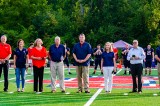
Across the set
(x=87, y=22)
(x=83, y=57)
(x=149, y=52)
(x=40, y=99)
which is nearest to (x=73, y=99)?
(x=40, y=99)

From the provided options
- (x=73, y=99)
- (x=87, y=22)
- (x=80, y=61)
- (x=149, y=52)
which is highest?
(x=87, y=22)

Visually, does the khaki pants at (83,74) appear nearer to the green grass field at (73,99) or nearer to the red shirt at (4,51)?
the green grass field at (73,99)

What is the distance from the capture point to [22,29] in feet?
186

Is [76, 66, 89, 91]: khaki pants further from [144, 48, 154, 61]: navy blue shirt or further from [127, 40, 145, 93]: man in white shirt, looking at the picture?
[144, 48, 154, 61]: navy blue shirt

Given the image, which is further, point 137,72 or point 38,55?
point 137,72

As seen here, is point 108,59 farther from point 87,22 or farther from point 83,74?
point 87,22

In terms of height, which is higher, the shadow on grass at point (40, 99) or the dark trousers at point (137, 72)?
the dark trousers at point (137, 72)

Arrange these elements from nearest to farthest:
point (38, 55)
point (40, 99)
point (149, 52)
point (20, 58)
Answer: point (40, 99), point (38, 55), point (20, 58), point (149, 52)

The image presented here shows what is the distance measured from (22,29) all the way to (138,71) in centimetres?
4144

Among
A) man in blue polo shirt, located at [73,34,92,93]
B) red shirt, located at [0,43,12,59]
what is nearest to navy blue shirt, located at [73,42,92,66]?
man in blue polo shirt, located at [73,34,92,93]

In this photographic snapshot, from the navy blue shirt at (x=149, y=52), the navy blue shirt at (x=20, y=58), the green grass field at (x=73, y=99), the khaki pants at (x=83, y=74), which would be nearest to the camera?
the green grass field at (x=73, y=99)

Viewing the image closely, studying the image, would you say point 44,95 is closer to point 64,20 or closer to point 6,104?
point 6,104

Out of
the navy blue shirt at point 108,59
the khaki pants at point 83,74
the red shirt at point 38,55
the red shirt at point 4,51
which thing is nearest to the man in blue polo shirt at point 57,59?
the red shirt at point 38,55

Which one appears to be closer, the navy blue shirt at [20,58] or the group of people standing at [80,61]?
the group of people standing at [80,61]
